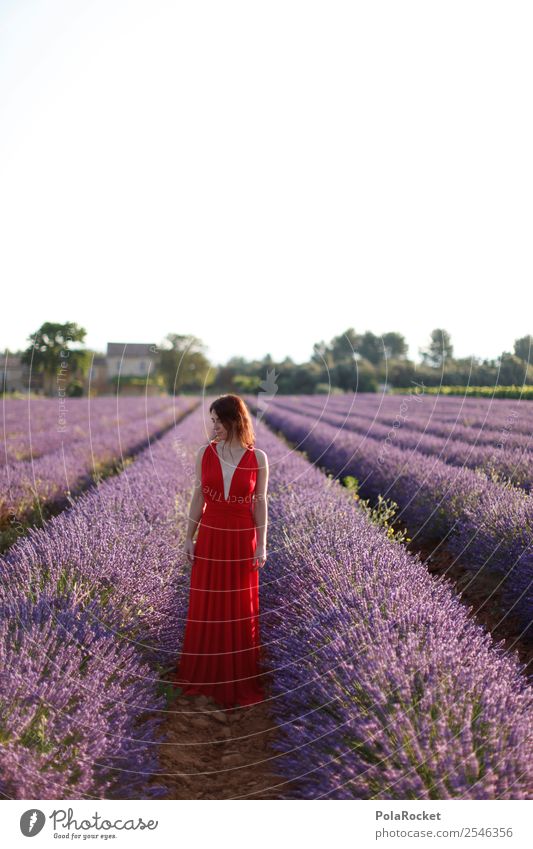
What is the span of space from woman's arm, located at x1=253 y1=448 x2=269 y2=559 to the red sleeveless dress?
31 millimetres

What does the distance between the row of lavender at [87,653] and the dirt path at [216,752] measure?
0.44ft

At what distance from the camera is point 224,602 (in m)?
3.20

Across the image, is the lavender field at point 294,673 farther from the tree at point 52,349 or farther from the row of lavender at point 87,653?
the tree at point 52,349

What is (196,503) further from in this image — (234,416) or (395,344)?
(395,344)

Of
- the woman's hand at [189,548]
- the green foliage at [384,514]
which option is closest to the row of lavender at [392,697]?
the woman's hand at [189,548]

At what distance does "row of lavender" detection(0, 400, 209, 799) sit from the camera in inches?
81.1

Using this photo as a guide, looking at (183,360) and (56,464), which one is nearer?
(183,360)

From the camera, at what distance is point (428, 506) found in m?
5.91

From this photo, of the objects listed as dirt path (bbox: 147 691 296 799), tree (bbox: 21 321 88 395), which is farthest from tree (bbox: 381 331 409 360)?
dirt path (bbox: 147 691 296 799)

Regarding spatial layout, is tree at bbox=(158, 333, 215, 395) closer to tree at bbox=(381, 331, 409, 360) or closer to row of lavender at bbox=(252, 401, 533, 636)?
tree at bbox=(381, 331, 409, 360)

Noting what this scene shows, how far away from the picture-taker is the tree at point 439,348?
15.1ft

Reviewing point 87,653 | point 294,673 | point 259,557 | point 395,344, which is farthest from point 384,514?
point 87,653

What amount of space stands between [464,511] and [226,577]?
241 cm
